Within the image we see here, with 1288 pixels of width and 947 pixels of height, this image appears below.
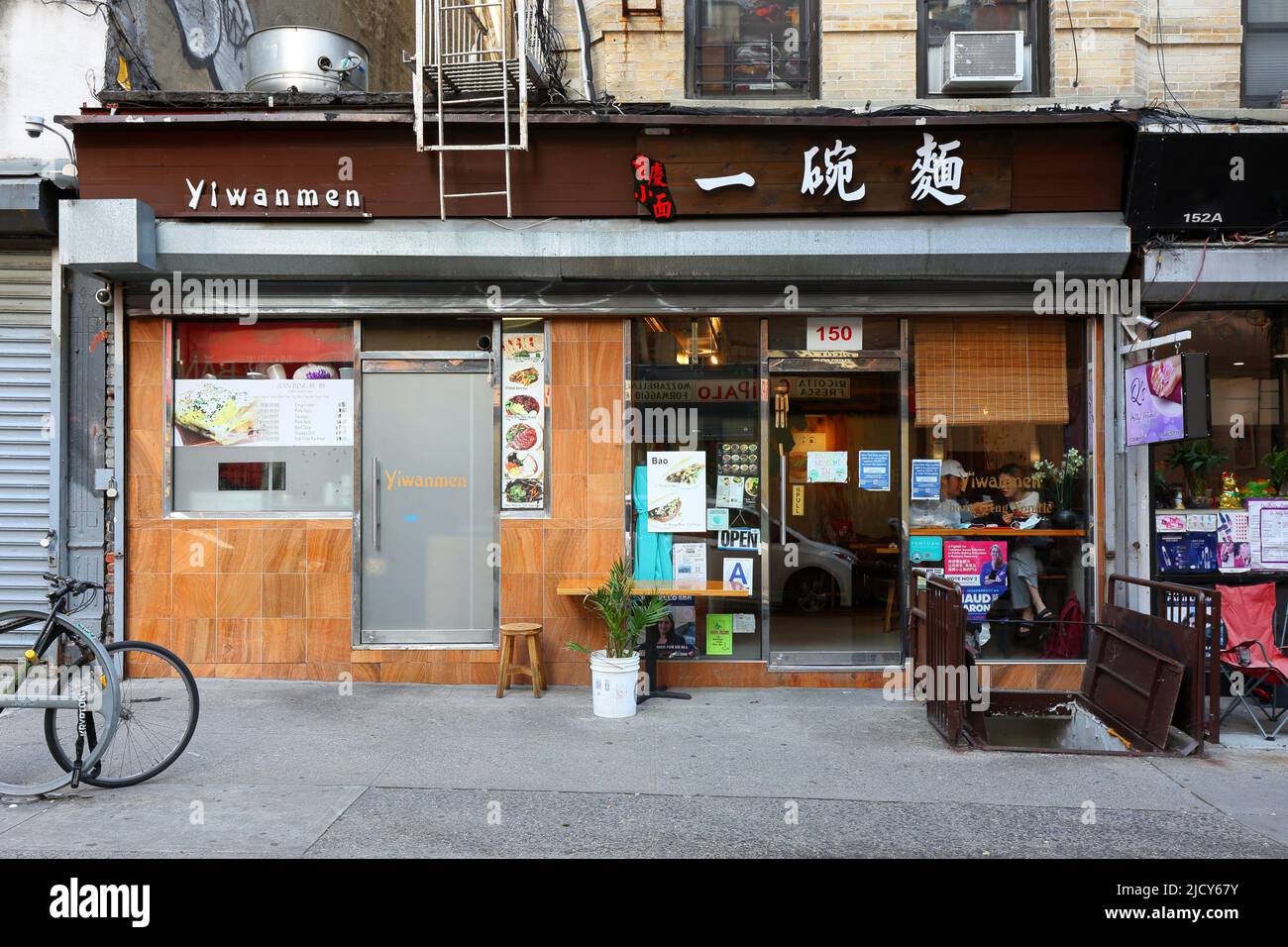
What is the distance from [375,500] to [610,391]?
2.35 meters

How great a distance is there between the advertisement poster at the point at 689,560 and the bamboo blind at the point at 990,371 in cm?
231

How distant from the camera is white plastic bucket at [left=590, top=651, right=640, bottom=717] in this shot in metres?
7.71

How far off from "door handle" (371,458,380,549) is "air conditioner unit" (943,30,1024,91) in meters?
6.15

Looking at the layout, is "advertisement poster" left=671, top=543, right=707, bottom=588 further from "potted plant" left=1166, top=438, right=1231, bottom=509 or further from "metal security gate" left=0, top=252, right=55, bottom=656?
"metal security gate" left=0, top=252, right=55, bottom=656

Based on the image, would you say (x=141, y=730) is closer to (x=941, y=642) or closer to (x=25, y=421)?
(x=25, y=421)

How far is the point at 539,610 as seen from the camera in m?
8.67

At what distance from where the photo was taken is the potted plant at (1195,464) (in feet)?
28.8

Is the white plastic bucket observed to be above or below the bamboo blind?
below

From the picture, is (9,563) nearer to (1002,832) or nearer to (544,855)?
(544,855)

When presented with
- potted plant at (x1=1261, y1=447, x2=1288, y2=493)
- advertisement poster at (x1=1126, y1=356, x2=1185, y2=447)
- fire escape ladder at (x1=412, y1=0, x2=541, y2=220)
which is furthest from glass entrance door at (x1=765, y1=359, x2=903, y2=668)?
potted plant at (x1=1261, y1=447, x2=1288, y2=493)

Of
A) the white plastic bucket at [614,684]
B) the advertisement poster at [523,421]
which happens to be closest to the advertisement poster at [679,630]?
the white plastic bucket at [614,684]

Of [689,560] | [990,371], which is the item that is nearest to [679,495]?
[689,560]

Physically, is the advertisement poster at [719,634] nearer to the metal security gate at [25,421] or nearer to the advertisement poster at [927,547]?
the advertisement poster at [927,547]
